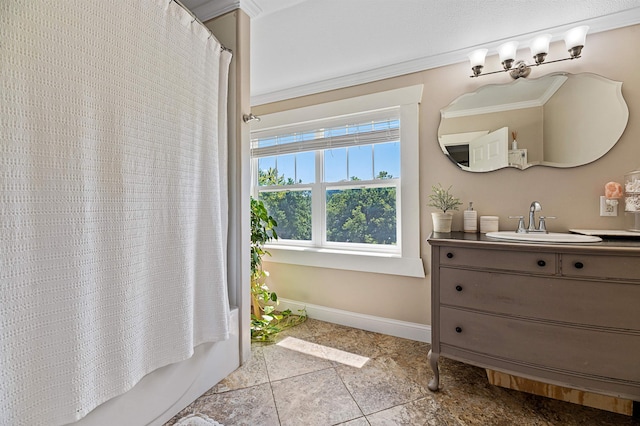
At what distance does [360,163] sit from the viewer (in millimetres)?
2564

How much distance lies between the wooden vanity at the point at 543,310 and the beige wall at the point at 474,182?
21.0 inches

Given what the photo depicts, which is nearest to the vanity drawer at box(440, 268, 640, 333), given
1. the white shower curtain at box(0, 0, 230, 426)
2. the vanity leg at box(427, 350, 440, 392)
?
the vanity leg at box(427, 350, 440, 392)

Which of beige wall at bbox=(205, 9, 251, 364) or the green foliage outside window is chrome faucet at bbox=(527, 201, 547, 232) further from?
beige wall at bbox=(205, 9, 251, 364)

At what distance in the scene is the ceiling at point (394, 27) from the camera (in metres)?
1.63

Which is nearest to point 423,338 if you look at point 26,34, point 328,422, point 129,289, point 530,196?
point 328,422

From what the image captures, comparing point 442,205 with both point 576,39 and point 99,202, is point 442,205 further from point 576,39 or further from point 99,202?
point 99,202

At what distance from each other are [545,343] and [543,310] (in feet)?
0.52

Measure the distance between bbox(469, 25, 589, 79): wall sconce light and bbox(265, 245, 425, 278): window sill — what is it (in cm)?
147

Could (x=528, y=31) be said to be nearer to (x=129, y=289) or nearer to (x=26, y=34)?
(x=26, y=34)

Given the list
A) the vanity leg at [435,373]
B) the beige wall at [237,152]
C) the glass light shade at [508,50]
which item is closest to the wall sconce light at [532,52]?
the glass light shade at [508,50]

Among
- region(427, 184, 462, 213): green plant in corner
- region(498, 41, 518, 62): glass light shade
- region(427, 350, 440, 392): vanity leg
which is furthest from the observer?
region(427, 184, 462, 213): green plant in corner

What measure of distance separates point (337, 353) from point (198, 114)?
1812mm

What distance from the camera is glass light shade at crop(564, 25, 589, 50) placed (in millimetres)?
1659

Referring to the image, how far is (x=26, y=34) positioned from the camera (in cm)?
82
